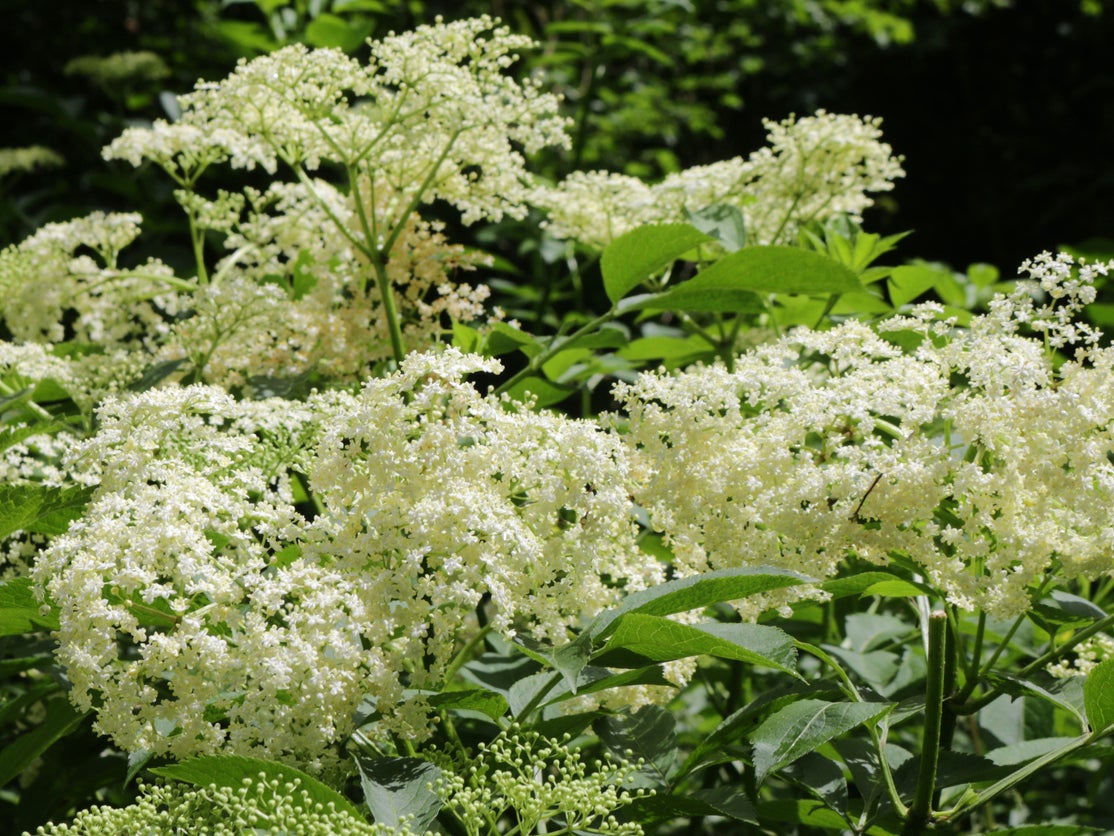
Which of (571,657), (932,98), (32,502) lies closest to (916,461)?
(571,657)

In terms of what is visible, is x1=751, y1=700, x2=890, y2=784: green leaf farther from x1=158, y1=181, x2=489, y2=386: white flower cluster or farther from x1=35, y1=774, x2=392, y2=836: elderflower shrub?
x1=158, y1=181, x2=489, y2=386: white flower cluster

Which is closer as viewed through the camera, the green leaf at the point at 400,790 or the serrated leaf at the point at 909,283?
the green leaf at the point at 400,790

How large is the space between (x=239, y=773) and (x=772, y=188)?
1.53m

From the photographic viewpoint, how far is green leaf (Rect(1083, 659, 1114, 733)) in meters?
1.32

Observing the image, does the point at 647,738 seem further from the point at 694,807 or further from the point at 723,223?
the point at 723,223

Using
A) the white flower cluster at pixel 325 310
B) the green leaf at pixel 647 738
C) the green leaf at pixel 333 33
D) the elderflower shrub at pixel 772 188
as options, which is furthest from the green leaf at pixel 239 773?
the green leaf at pixel 333 33

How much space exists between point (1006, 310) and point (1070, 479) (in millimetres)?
224

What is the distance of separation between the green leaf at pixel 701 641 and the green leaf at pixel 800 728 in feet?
0.24

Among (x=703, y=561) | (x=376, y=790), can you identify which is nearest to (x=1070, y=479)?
(x=703, y=561)

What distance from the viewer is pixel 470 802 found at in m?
1.29

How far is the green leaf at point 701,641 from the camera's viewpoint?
1209mm

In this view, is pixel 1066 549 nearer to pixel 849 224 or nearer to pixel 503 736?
pixel 503 736

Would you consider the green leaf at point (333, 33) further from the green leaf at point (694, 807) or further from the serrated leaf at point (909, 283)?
the green leaf at point (694, 807)

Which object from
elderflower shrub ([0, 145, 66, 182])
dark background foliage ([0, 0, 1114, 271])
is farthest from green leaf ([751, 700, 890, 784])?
dark background foliage ([0, 0, 1114, 271])
